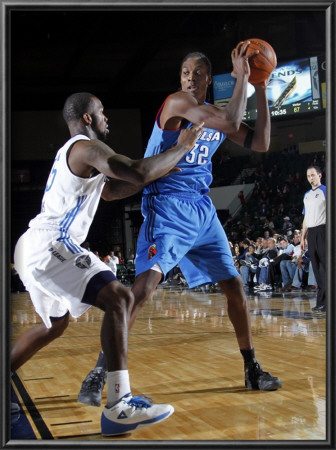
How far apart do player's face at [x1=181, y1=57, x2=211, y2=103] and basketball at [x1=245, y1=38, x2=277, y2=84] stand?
232mm

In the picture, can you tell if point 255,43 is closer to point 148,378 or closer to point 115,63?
point 115,63

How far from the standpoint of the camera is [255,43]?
2.67m

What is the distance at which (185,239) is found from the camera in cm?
281

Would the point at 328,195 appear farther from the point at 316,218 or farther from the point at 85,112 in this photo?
the point at 316,218

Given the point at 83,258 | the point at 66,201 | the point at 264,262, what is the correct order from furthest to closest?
the point at 264,262 < the point at 66,201 < the point at 83,258

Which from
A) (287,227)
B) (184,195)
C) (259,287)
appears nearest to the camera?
(184,195)

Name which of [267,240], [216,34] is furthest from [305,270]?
[216,34]

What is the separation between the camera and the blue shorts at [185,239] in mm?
2744

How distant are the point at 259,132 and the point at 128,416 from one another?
5.08 ft

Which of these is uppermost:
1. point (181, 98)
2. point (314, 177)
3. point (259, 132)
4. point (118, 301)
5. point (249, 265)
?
point (181, 98)

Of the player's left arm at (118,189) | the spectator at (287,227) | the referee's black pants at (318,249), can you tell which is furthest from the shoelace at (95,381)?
the spectator at (287,227)

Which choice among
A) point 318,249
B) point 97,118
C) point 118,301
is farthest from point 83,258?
point 318,249

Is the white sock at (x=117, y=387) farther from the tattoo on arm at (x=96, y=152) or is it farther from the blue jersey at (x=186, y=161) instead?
the blue jersey at (x=186, y=161)

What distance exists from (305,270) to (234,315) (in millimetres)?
5281
